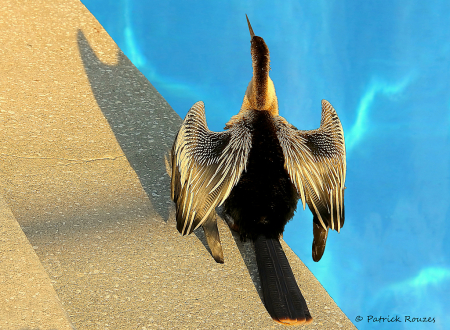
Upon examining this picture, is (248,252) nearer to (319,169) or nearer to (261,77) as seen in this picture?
(319,169)

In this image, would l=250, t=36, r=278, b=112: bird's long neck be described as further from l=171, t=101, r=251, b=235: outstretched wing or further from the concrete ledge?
the concrete ledge

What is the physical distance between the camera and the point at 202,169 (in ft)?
12.3

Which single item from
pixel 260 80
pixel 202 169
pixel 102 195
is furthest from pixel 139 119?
pixel 202 169

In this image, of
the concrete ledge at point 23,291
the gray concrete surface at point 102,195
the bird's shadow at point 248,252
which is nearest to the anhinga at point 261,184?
the bird's shadow at point 248,252

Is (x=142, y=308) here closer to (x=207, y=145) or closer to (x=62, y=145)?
(x=207, y=145)

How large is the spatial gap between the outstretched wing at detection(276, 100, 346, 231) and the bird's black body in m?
0.08

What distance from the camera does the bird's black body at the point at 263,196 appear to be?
3670 millimetres

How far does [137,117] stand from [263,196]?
2.35 m

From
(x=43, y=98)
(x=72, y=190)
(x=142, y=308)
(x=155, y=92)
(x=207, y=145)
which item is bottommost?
(x=142, y=308)

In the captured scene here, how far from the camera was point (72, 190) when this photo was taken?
426cm

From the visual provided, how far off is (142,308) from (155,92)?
3337 mm

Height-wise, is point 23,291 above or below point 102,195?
below

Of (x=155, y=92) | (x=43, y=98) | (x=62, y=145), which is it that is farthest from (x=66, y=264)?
(x=155, y=92)

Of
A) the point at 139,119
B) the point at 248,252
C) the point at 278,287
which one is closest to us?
the point at 278,287
